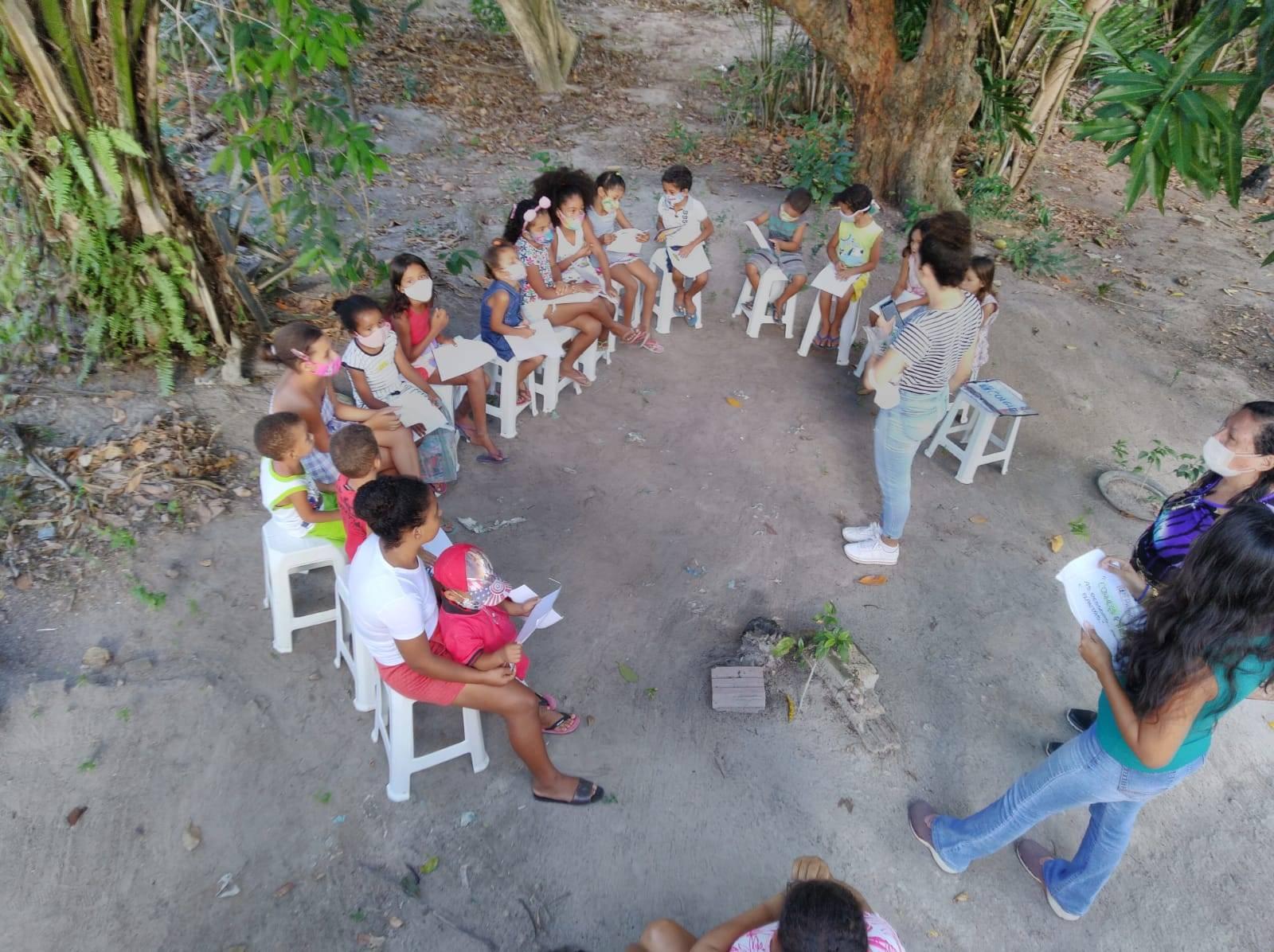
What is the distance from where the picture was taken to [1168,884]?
320 centimetres

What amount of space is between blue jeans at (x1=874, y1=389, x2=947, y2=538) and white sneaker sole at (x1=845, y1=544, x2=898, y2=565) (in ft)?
0.45

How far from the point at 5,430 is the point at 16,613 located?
1217 millimetres

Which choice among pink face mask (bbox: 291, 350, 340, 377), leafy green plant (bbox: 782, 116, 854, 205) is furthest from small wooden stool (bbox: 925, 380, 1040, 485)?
leafy green plant (bbox: 782, 116, 854, 205)

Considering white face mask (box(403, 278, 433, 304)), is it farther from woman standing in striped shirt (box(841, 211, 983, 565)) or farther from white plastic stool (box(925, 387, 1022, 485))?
white plastic stool (box(925, 387, 1022, 485))

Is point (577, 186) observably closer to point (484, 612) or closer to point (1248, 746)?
point (484, 612)

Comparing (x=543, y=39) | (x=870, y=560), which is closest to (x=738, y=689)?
(x=870, y=560)

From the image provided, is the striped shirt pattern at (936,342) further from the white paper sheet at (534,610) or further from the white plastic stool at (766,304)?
the white plastic stool at (766,304)

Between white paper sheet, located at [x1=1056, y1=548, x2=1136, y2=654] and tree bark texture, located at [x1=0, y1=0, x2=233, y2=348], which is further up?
tree bark texture, located at [x1=0, y1=0, x2=233, y2=348]

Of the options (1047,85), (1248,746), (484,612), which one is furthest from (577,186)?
(1047,85)

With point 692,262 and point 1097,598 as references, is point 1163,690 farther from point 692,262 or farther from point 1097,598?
point 692,262

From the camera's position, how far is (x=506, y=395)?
5.05 m

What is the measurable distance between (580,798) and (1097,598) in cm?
208

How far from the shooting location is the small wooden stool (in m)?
5.01

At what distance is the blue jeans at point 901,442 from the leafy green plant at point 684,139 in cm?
706
